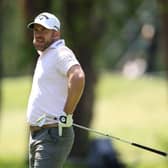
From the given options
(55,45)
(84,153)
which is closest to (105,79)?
(84,153)

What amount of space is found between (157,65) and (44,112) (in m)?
40.3

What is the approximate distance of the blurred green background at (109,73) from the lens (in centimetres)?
1631

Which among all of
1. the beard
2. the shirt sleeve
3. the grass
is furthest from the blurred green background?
the shirt sleeve

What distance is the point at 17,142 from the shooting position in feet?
71.8

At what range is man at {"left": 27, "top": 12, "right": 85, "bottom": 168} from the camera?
7504 millimetres

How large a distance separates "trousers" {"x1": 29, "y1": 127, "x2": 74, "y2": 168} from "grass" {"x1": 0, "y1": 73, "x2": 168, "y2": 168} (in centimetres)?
797

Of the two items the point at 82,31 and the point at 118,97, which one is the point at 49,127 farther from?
the point at 118,97

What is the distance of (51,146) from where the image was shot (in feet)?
24.8

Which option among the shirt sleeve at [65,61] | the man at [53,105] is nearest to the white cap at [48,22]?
the man at [53,105]

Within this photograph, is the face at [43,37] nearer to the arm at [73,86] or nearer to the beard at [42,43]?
the beard at [42,43]

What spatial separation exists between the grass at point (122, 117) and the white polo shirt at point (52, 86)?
8016 millimetres

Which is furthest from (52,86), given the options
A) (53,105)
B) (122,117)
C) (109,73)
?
(109,73)

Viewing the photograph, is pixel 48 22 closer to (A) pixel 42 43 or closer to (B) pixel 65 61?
(A) pixel 42 43

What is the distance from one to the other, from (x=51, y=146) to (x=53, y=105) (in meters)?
0.32
